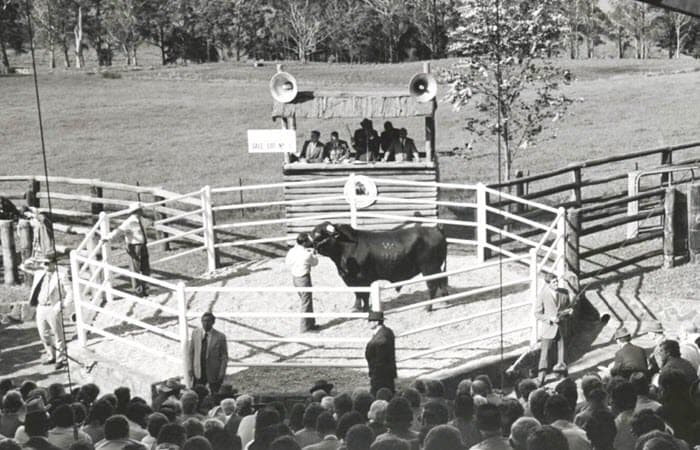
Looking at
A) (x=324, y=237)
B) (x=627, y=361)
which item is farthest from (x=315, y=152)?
(x=627, y=361)

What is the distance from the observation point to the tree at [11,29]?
59.6 meters

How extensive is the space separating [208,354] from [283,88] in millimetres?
8223

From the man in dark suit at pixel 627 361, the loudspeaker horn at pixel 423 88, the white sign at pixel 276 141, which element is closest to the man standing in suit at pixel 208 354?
the man in dark suit at pixel 627 361

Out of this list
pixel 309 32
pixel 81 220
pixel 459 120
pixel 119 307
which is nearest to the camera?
pixel 119 307

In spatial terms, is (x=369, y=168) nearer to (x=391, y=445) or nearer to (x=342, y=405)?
(x=342, y=405)

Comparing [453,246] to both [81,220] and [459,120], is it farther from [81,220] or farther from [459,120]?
[459,120]

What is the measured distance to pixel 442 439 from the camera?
228 inches

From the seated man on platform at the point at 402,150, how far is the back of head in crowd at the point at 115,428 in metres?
11.3

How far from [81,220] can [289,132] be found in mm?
6377

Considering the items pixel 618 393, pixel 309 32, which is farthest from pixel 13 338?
pixel 309 32

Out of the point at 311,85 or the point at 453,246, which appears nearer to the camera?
the point at 453,246

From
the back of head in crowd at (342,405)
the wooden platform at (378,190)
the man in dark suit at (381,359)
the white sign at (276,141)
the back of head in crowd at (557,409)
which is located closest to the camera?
the back of head in crowd at (557,409)

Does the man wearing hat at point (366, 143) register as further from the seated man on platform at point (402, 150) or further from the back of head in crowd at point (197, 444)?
the back of head in crowd at point (197, 444)

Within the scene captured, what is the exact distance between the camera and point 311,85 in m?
52.1
